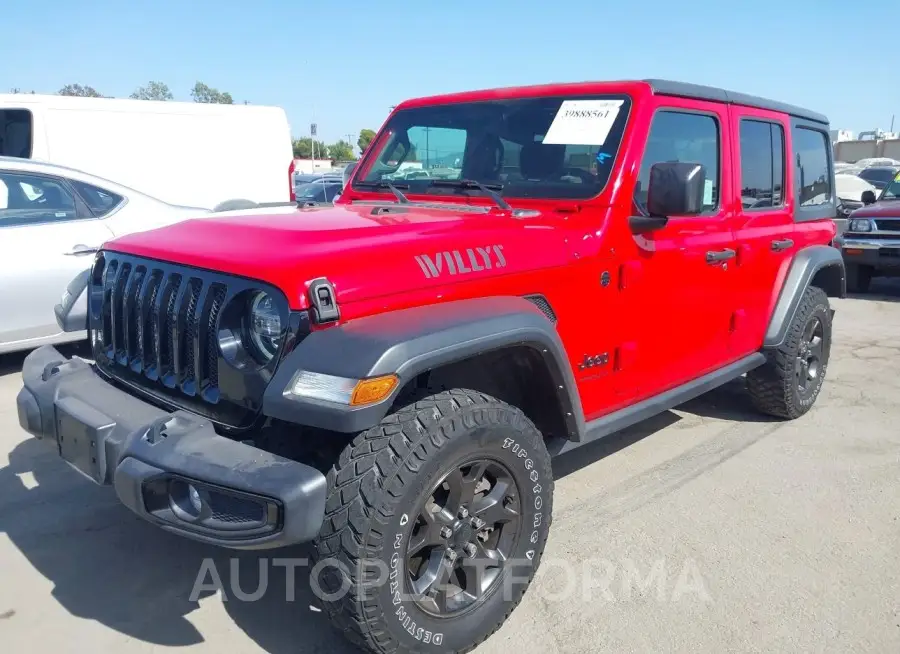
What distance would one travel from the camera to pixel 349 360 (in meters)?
2.15

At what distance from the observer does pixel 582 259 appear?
119 inches

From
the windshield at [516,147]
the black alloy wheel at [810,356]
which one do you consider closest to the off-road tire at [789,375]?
the black alloy wheel at [810,356]

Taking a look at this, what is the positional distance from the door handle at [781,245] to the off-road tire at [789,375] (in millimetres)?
387

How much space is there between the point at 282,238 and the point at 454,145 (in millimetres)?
1452

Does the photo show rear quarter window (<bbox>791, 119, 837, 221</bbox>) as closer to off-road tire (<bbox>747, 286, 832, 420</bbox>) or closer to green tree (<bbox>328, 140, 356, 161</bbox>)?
A: off-road tire (<bbox>747, 286, 832, 420</bbox>)

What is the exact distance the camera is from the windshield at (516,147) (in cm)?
332

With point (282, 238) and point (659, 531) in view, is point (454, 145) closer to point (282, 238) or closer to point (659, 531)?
point (282, 238)

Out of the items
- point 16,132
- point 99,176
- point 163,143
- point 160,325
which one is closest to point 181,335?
point 160,325

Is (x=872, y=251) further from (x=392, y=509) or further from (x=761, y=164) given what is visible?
(x=392, y=509)

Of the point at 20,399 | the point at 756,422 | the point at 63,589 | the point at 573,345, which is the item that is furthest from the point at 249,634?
the point at 756,422

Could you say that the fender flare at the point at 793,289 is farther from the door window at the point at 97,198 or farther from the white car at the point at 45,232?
the door window at the point at 97,198

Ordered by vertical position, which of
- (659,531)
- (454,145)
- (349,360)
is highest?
(454,145)

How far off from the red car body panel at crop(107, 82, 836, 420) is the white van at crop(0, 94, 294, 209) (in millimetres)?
5202

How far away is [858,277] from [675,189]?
26.8 ft
